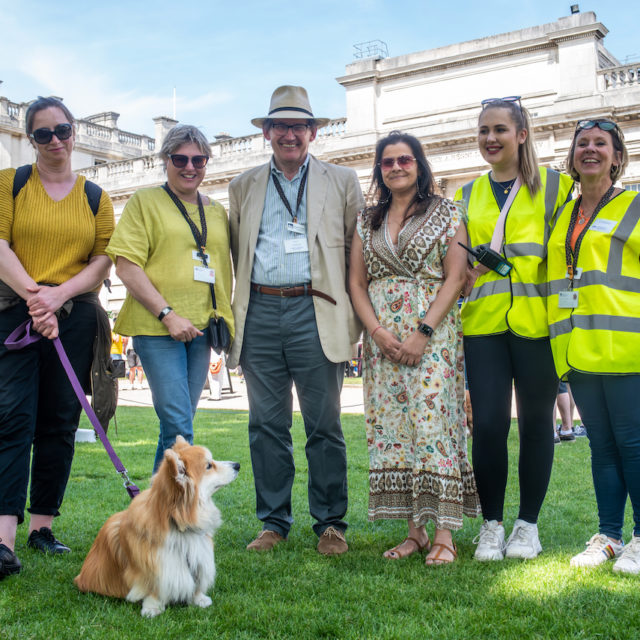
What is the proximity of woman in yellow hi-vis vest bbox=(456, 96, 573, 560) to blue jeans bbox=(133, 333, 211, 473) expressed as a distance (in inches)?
→ 64.2

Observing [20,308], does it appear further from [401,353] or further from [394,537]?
[394,537]

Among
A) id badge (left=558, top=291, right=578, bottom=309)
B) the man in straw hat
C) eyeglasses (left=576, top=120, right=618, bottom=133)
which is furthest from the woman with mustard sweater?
eyeglasses (left=576, top=120, right=618, bottom=133)

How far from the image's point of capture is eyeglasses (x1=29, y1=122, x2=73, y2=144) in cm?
399

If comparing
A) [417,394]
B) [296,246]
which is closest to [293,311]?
[296,246]

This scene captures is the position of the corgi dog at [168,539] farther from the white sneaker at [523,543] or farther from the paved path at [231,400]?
the paved path at [231,400]

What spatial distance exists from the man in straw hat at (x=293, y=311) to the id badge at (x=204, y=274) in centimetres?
26

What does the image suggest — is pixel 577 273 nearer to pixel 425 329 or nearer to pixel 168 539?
pixel 425 329

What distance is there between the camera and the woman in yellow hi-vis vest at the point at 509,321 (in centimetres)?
394

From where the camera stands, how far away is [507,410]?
4.04 m

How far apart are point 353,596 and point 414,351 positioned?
1360mm

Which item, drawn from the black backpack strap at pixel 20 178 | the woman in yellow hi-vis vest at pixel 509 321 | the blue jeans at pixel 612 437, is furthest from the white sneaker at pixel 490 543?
the black backpack strap at pixel 20 178

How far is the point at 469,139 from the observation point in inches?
1006

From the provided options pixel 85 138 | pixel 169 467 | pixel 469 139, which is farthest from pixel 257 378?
pixel 85 138

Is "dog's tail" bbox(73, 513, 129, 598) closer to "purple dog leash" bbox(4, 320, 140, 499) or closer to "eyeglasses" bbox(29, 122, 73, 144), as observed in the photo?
"purple dog leash" bbox(4, 320, 140, 499)
